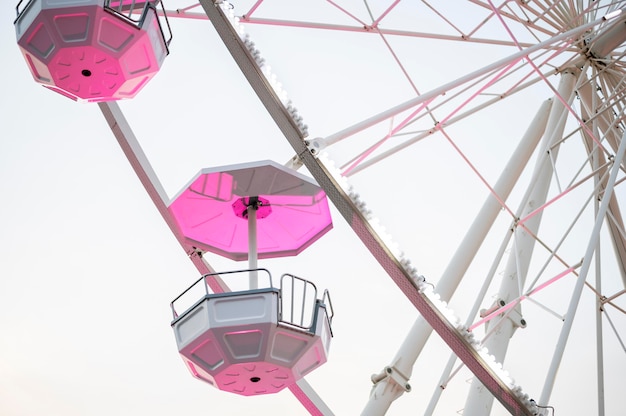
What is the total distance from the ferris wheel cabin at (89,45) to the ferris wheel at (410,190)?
0.15 ft

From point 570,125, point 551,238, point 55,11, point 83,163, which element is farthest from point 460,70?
point 55,11

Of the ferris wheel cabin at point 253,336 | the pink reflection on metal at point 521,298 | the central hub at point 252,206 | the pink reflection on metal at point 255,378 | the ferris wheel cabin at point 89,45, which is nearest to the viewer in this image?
the ferris wheel cabin at point 253,336

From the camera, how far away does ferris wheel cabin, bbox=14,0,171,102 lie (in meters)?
17.1

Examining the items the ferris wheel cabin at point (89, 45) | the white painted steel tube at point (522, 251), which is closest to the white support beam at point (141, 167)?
the ferris wheel cabin at point (89, 45)

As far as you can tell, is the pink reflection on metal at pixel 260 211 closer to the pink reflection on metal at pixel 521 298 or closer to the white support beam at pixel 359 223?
the white support beam at pixel 359 223

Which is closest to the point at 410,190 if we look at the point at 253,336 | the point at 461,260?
the point at 461,260

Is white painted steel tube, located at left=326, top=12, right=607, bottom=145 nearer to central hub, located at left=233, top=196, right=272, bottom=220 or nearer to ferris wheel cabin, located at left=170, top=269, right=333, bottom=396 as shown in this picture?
ferris wheel cabin, located at left=170, top=269, right=333, bottom=396

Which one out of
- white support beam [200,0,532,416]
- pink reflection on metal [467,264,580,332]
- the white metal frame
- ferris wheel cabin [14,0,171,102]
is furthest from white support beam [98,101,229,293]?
pink reflection on metal [467,264,580,332]

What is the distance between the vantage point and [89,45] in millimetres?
17188

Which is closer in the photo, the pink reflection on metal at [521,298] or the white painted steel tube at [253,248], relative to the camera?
the white painted steel tube at [253,248]

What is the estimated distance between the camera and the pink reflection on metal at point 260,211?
17375mm

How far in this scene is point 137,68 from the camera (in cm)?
1816

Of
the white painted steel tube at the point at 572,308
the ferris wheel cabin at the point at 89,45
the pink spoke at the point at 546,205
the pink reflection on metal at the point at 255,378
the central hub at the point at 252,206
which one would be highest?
the ferris wheel cabin at the point at 89,45

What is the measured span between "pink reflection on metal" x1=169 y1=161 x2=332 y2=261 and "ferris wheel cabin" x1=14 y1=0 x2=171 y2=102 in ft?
6.16
